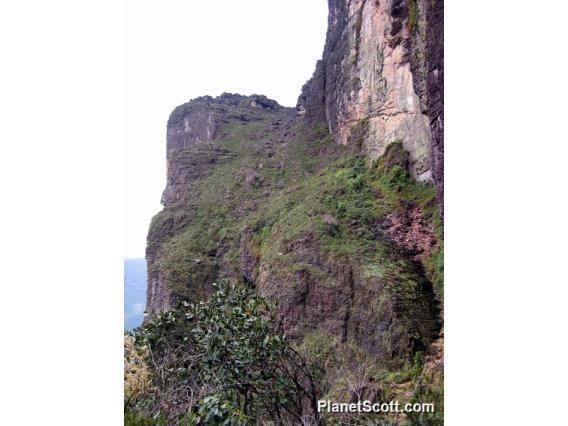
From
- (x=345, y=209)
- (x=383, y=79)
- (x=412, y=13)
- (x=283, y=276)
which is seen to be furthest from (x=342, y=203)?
(x=412, y=13)

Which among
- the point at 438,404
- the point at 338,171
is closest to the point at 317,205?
the point at 338,171

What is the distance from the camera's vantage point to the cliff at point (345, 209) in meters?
10.7

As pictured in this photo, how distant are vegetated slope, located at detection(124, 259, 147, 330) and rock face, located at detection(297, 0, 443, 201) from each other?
18.6 ft

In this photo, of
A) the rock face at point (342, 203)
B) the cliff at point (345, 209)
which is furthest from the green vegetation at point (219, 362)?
the rock face at point (342, 203)

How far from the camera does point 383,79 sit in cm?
1770

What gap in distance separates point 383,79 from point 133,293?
13.1m

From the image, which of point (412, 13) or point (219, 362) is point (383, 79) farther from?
point (219, 362)

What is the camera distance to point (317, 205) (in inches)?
644

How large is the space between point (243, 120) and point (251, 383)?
2854 centimetres

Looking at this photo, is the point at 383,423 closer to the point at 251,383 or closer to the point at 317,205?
the point at 251,383

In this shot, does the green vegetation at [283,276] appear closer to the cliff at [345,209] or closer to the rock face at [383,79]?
the cliff at [345,209]

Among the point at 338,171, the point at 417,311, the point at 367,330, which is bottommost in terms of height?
the point at 367,330

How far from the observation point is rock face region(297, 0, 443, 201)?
1272 centimetres

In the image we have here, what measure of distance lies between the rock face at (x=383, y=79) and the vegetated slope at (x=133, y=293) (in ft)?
18.6
